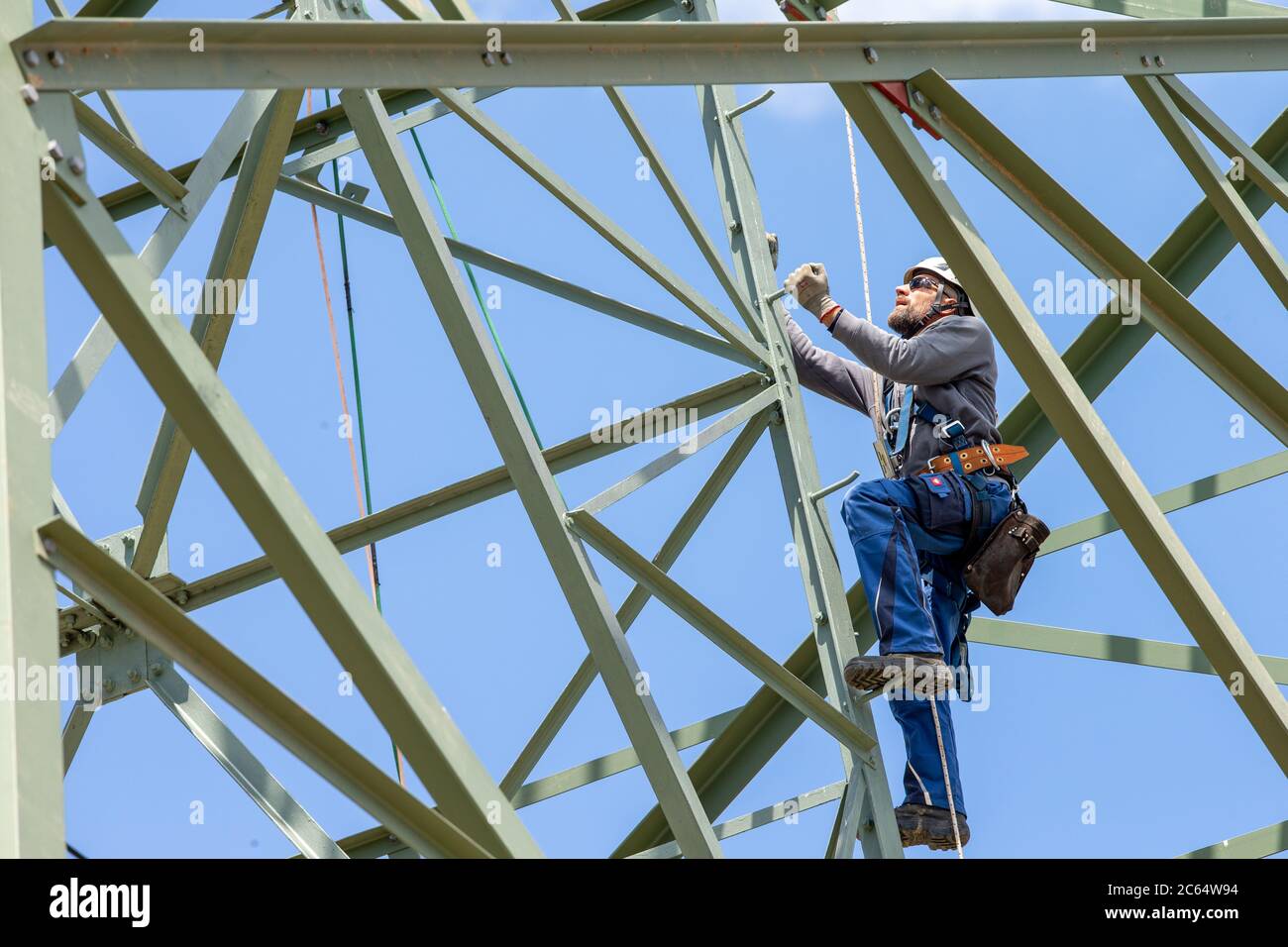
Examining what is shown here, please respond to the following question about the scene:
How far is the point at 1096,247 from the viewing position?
263 inches

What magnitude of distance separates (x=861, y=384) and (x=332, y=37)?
5.11m

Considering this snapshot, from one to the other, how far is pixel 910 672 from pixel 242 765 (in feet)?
10.1

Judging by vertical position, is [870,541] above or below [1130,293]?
below

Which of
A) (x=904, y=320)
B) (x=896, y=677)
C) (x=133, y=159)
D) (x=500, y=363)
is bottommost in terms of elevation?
(x=896, y=677)

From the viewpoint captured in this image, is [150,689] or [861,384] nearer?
[150,689]

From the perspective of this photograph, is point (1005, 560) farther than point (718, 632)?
Yes

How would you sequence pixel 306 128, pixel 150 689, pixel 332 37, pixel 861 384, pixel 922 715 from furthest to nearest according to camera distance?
pixel 306 128 → pixel 861 384 → pixel 150 689 → pixel 922 715 → pixel 332 37

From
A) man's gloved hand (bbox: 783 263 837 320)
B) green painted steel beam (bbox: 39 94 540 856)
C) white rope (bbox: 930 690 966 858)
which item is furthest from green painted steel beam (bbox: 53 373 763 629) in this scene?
green painted steel beam (bbox: 39 94 540 856)

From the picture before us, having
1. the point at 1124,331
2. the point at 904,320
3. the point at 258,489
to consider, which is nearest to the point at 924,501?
the point at 904,320

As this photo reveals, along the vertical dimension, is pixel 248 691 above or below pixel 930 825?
above

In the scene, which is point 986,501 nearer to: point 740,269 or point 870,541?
point 870,541

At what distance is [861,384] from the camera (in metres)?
9.98

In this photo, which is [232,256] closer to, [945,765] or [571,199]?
[571,199]

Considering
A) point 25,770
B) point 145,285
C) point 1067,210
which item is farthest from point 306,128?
point 25,770
